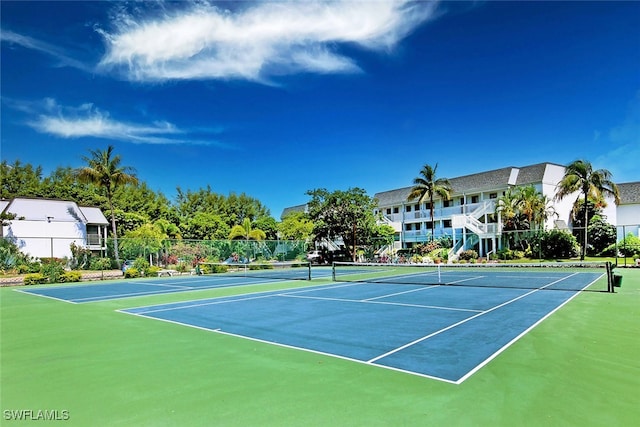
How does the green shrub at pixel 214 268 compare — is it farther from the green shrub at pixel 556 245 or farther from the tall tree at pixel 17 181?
the tall tree at pixel 17 181

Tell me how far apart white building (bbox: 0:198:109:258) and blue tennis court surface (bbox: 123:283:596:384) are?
80.2 ft

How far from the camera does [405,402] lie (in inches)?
164

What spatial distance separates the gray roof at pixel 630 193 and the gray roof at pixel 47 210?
48.3m

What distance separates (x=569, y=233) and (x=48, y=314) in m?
32.2

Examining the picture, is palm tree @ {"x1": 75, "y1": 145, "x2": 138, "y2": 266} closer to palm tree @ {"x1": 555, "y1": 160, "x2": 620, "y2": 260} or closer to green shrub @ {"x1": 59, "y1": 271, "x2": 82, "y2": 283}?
green shrub @ {"x1": 59, "y1": 271, "x2": 82, "y2": 283}

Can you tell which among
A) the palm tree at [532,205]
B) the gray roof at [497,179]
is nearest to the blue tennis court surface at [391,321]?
the palm tree at [532,205]

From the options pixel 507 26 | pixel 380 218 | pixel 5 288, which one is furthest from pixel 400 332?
pixel 380 218

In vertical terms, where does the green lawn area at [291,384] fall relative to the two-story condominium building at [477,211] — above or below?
below

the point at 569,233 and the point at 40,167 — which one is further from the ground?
the point at 40,167

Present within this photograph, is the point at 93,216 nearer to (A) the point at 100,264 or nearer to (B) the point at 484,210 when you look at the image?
(A) the point at 100,264

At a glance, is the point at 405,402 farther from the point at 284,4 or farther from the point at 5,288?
the point at 5,288

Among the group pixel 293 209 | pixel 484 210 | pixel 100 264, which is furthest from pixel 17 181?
pixel 484 210

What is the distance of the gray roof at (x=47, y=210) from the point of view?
110 feet

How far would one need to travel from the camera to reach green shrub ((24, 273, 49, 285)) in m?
20.0
